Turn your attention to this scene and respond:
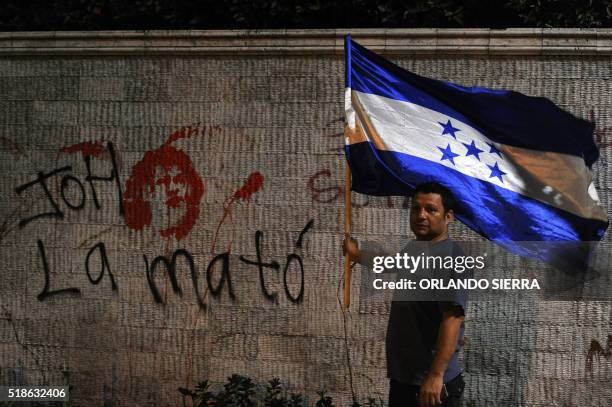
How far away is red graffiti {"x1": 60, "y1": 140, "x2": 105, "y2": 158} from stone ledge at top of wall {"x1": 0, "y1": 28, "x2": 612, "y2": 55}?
2.20 feet

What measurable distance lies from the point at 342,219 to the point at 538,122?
2.06 meters

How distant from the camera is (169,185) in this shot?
632 centimetres

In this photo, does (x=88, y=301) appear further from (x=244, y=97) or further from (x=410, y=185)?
(x=410, y=185)

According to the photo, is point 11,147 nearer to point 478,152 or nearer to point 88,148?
point 88,148

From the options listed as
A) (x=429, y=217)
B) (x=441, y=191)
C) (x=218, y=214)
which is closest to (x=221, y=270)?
(x=218, y=214)

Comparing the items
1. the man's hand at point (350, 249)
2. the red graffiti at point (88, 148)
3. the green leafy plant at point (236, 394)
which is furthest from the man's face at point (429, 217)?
the red graffiti at point (88, 148)

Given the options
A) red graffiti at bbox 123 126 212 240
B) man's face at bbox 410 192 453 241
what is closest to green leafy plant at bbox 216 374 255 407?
red graffiti at bbox 123 126 212 240

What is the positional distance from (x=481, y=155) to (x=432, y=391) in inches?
47.1

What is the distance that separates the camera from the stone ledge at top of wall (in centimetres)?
A: 580

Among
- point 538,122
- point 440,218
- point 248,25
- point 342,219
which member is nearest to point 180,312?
point 342,219

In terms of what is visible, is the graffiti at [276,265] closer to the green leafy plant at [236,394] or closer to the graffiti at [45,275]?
the green leafy plant at [236,394]

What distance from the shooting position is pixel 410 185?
4.23 m

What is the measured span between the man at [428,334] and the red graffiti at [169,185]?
1.90m

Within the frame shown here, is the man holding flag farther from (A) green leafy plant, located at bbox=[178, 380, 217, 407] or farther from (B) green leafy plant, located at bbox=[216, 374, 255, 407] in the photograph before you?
(A) green leafy plant, located at bbox=[178, 380, 217, 407]
